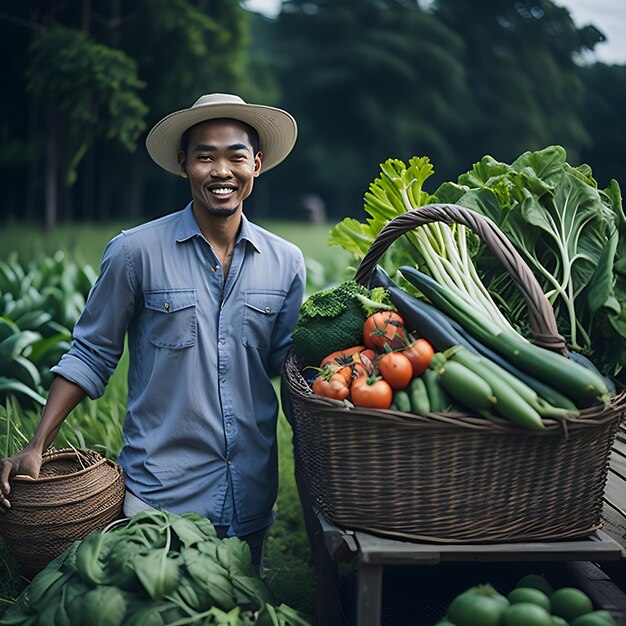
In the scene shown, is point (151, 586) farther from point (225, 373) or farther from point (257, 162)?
point (257, 162)

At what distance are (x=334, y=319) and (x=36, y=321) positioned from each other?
2.95m

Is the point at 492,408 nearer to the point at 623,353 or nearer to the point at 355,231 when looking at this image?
the point at 623,353

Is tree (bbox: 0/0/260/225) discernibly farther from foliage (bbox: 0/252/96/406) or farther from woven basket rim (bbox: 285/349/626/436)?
woven basket rim (bbox: 285/349/626/436)

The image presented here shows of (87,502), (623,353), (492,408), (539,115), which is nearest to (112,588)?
(87,502)

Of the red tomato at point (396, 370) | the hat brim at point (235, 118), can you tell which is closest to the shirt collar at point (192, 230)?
the hat brim at point (235, 118)

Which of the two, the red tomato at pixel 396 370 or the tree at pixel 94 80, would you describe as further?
the tree at pixel 94 80

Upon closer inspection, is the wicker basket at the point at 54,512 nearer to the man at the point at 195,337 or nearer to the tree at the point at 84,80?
the man at the point at 195,337

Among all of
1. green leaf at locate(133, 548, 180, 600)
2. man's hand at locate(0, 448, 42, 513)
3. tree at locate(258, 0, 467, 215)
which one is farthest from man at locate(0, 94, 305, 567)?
tree at locate(258, 0, 467, 215)

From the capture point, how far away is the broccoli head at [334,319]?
2104mm

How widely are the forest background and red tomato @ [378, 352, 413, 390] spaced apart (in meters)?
5.02

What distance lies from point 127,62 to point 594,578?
5.88m

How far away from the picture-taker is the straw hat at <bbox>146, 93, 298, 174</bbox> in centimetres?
241

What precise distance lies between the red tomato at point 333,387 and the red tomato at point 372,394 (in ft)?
0.13

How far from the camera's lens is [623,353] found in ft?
6.97
